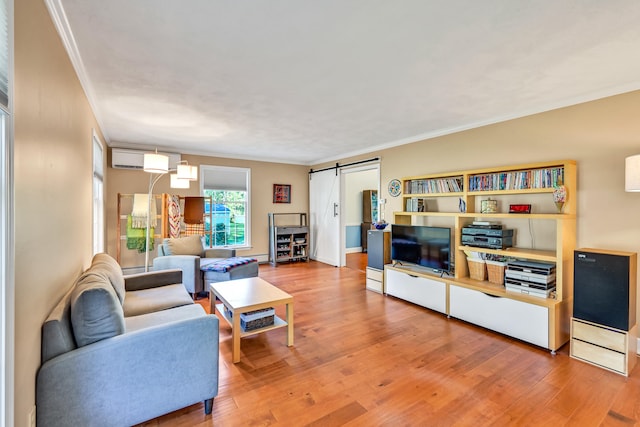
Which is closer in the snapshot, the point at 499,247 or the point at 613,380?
the point at 613,380

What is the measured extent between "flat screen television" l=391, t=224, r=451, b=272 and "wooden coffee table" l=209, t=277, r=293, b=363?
2011mm

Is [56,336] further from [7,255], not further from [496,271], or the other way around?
[496,271]

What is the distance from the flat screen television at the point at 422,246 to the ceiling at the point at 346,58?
1417 millimetres

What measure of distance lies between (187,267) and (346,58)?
3.43 meters

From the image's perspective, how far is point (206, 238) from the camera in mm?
5941

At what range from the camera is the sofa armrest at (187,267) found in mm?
4066

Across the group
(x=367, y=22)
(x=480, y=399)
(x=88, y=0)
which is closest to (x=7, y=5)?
(x=88, y=0)

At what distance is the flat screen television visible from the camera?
3598 millimetres

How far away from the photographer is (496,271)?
3229 mm

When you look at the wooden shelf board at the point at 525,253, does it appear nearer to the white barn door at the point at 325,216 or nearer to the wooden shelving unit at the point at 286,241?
the white barn door at the point at 325,216

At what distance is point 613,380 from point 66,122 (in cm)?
443

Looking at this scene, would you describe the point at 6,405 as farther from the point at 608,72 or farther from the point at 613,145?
the point at 613,145

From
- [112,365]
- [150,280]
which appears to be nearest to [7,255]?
[112,365]

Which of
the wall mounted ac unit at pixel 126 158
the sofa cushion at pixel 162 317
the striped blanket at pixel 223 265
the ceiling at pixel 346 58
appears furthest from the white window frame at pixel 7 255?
the wall mounted ac unit at pixel 126 158
